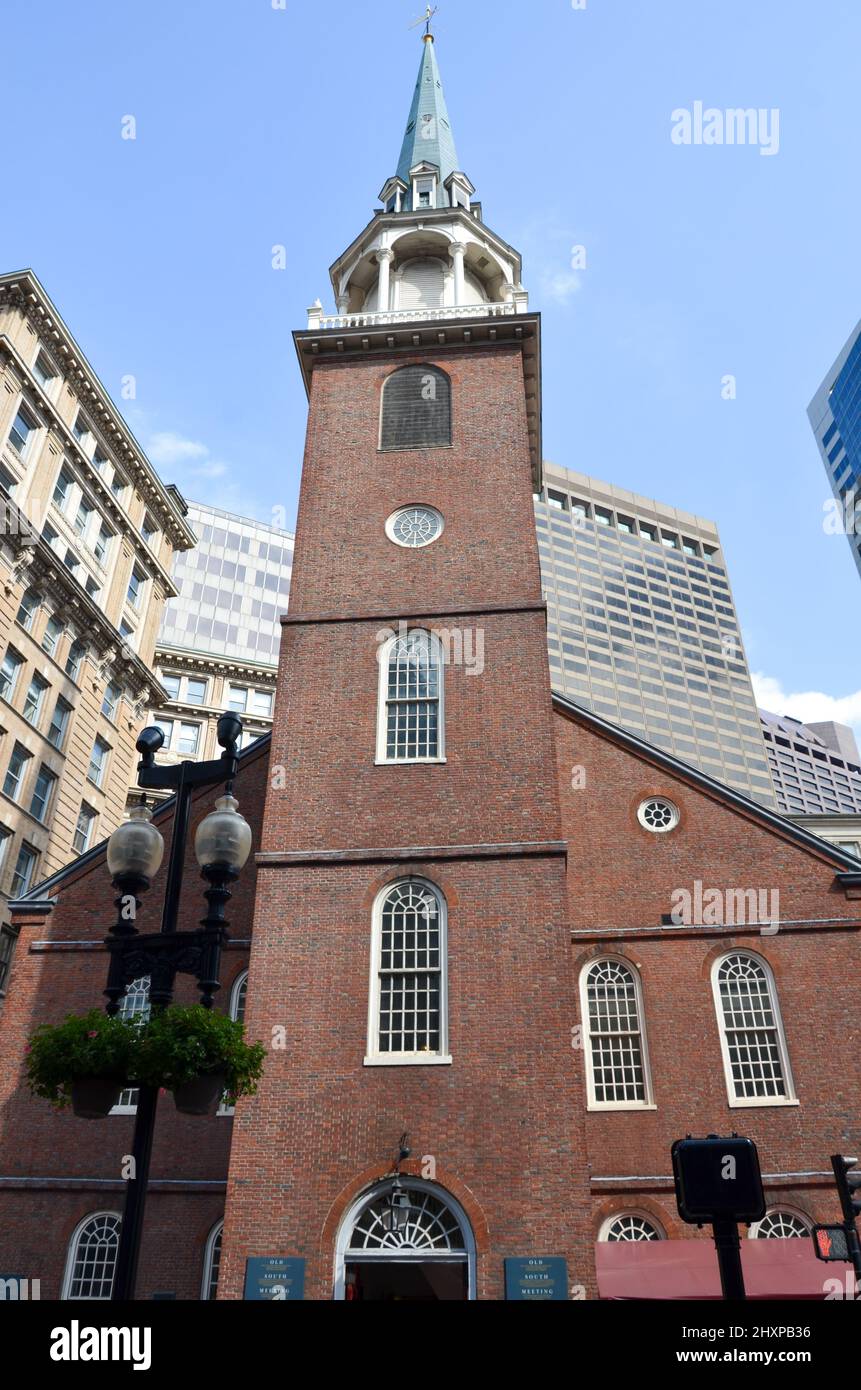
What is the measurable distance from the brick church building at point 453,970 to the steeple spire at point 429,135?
1248 cm

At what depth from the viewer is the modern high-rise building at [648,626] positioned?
13300cm

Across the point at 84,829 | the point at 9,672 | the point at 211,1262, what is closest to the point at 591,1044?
the point at 211,1262

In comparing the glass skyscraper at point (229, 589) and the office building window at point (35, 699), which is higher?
the glass skyscraper at point (229, 589)

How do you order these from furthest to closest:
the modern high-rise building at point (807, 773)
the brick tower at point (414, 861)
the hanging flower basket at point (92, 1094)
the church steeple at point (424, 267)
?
the modern high-rise building at point (807, 773) < the church steeple at point (424, 267) < the brick tower at point (414, 861) < the hanging flower basket at point (92, 1094)

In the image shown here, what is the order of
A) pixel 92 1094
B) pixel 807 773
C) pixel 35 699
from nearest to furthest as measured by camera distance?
pixel 92 1094 → pixel 35 699 → pixel 807 773

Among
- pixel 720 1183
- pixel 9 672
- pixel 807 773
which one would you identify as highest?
pixel 807 773

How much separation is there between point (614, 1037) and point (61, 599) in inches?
1082

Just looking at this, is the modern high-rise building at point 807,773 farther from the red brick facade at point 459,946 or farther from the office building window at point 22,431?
the red brick facade at point 459,946

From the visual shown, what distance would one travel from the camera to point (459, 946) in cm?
1766

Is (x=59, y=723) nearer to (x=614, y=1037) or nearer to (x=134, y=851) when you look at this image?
(x=614, y=1037)

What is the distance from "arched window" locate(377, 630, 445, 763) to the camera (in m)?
20.2

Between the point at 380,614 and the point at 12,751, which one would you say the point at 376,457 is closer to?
the point at 380,614

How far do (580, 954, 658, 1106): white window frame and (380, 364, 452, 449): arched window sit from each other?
12512 millimetres

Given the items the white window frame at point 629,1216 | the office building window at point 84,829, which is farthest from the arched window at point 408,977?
the office building window at point 84,829
